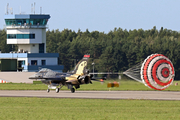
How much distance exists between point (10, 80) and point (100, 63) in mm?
61580

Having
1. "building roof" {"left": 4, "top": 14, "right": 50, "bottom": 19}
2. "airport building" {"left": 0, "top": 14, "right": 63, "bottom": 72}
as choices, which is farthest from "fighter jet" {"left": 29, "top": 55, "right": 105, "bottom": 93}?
"building roof" {"left": 4, "top": 14, "right": 50, "bottom": 19}

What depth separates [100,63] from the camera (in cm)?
13900

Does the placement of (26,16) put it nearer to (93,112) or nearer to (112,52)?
(112,52)

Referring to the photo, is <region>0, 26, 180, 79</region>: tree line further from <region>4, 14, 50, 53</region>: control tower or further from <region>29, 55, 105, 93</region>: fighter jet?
<region>29, 55, 105, 93</region>: fighter jet

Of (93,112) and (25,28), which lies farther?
(25,28)

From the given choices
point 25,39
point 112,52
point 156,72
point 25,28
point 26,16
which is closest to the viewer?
point 156,72

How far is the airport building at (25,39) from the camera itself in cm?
8975

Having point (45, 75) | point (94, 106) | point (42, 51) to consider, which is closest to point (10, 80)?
point (42, 51)

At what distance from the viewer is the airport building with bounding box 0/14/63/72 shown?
89.8 meters

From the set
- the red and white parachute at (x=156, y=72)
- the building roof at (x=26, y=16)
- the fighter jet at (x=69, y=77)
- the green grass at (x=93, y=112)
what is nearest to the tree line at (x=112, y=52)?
the building roof at (x=26, y=16)

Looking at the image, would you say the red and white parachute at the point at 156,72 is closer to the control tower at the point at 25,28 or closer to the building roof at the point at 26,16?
the building roof at the point at 26,16

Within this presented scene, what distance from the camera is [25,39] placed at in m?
90.5

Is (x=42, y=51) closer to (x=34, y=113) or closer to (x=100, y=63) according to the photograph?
(x=100, y=63)

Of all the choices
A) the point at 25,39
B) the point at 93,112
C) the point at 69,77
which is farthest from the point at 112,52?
the point at 93,112
